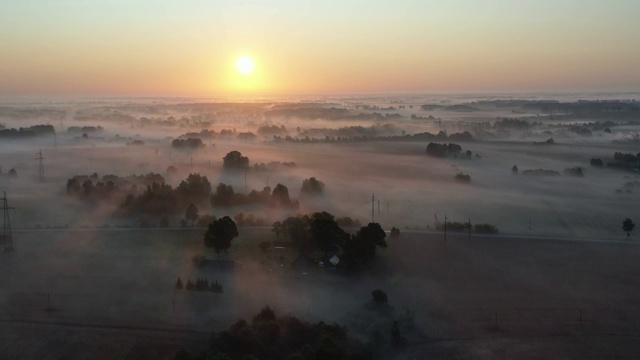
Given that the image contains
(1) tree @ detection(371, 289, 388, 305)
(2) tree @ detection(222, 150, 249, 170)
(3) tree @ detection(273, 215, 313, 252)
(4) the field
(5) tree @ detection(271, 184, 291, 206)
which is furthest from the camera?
(2) tree @ detection(222, 150, 249, 170)

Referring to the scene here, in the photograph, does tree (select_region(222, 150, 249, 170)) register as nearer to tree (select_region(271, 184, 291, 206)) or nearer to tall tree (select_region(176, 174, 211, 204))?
tall tree (select_region(176, 174, 211, 204))

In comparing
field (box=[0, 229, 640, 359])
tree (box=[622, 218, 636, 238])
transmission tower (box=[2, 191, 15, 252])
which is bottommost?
field (box=[0, 229, 640, 359])

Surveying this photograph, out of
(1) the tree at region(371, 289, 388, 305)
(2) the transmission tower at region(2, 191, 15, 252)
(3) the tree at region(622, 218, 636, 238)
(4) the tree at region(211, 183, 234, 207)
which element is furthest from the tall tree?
(3) the tree at region(622, 218, 636, 238)

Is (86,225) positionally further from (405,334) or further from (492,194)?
(492,194)

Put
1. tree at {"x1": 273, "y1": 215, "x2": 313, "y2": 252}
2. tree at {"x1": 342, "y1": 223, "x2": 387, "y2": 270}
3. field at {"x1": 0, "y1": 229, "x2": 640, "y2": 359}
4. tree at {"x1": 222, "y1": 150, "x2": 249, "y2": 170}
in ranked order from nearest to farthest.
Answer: field at {"x1": 0, "y1": 229, "x2": 640, "y2": 359} → tree at {"x1": 342, "y1": 223, "x2": 387, "y2": 270} → tree at {"x1": 273, "y1": 215, "x2": 313, "y2": 252} → tree at {"x1": 222, "y1": 150, "x2": 249, "y2": 170}

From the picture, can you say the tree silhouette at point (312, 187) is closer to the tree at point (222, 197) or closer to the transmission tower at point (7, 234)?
Answer: the tree at point (222, 197)

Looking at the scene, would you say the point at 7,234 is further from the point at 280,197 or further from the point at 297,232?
the point at 280,197

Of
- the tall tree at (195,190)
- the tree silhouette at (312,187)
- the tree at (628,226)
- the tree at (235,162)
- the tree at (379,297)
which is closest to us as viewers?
the tree at (379,297)

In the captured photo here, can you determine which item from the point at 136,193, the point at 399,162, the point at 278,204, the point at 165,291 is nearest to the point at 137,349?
the point at 165,291

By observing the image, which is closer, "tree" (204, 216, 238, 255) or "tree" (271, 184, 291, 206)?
"tree" (204, 216, 238, 255)

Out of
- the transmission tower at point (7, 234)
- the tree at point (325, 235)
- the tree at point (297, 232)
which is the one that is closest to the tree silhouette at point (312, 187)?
the tree at point (297, 232)

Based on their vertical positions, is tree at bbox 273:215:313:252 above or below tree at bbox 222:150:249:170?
below
